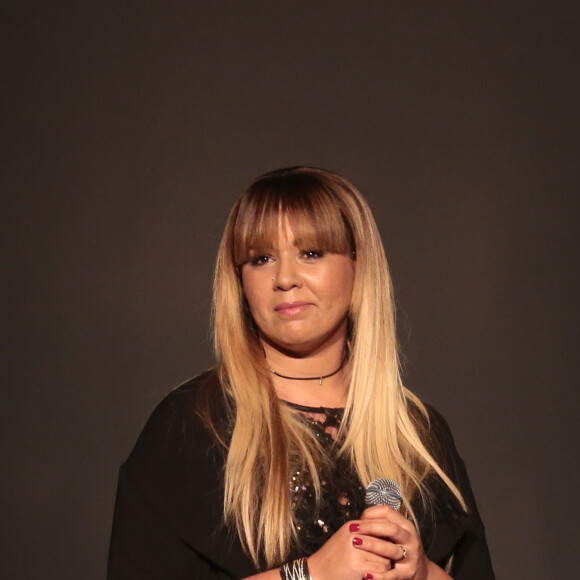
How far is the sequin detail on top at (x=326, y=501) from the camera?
1.93m

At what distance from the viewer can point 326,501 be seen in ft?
6.43

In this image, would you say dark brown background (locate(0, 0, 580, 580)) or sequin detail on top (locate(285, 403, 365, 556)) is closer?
sequin detail on top (locate(285, 403, 365, 556))

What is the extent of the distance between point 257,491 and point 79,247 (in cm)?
146

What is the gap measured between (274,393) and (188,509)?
0.93 feet

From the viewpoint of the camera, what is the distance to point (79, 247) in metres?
3.20

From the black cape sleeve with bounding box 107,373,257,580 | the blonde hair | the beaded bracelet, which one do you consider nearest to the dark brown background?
the blonde hair

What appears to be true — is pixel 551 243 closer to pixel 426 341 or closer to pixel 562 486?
pixel 426 341

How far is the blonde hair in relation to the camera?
1.93 meters

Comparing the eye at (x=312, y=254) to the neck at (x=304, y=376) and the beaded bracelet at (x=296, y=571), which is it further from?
the beaded bracelet at (x=296, y=571)

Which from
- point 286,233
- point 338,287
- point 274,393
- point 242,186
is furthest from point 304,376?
point 242,186

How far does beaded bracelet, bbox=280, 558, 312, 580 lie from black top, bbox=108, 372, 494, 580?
0.24 ft

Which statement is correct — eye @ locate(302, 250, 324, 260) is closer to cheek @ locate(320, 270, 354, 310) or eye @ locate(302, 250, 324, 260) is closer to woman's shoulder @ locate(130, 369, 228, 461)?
cheek @ locate(320, 270, 354, 310)

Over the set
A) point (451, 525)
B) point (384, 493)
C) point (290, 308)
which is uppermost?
point (290, 308)

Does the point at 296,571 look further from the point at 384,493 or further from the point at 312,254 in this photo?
the point at 312,254
